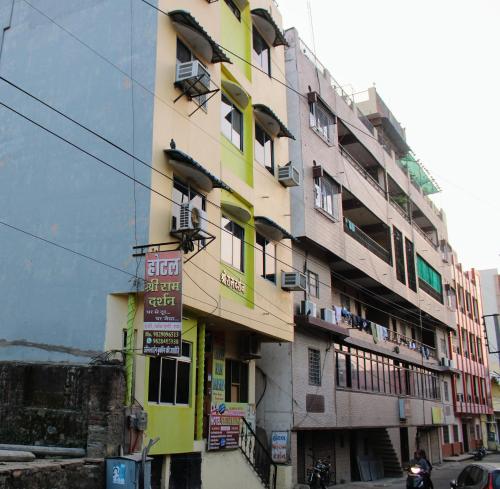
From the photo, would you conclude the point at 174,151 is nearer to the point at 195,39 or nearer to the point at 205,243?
the point at 205,243

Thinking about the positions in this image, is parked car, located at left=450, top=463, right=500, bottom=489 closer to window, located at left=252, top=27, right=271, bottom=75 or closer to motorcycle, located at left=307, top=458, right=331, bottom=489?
motorcycle, located at left=307, top=458, right=331, bottom=489

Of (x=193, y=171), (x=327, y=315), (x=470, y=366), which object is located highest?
(x=193, y=171)

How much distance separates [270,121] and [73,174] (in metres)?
7.63

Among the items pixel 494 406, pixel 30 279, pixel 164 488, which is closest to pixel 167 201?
pixel 30 279

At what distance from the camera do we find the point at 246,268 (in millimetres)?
17453

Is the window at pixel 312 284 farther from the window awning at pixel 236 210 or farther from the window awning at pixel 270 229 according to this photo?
the window awning at pixel 236 210

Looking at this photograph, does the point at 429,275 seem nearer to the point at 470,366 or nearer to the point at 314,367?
the point at 470,366

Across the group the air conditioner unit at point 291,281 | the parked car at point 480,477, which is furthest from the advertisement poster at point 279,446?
the parked car at point 480,477

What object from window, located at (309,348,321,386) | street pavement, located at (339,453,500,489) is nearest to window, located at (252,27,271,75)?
window, located at (309,348,321,386)

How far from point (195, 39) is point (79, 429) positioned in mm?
9756

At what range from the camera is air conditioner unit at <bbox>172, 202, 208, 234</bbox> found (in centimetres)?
1316

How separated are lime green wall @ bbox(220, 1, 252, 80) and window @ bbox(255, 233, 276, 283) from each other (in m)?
5.21

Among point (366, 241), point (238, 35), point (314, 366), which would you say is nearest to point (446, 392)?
point (366, 241)

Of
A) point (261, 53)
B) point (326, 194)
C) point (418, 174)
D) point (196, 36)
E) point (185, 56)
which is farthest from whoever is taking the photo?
point (418, 174)
